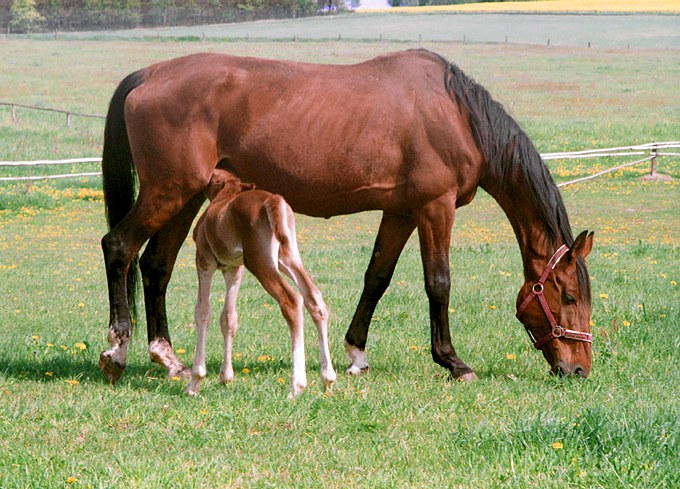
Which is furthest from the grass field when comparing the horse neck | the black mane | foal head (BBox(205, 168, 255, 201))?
foal head (BBox(205, 168, 255, 201))

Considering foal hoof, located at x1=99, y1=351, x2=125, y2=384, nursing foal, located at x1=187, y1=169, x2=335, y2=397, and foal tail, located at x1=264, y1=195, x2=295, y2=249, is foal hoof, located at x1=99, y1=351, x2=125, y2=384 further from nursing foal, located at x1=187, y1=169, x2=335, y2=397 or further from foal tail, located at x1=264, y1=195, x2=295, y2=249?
foal tail, located at x1=264, y1=195, x2=295, y2=249

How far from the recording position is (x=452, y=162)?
20.7ft

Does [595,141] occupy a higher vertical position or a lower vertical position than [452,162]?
lower

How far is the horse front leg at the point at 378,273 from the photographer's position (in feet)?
22.3

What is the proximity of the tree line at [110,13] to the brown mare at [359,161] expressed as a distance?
64352 mm

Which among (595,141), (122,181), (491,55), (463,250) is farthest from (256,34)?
(122,181)

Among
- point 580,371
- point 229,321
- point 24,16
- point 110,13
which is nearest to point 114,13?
point 110,13

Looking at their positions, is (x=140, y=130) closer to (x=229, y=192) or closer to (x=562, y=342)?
(x=229, y=192)

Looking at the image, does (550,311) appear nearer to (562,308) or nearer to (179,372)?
(562,308)

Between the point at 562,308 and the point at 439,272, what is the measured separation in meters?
0.87

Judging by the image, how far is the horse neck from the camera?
6422mm

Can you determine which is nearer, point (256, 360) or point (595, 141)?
point (256, 360)

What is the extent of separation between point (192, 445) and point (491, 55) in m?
52.9

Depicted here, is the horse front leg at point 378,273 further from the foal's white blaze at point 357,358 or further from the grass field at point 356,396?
the grass field at point 356,396
